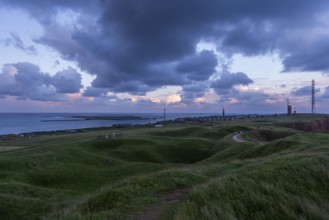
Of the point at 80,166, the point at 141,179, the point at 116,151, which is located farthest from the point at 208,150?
the point at 141,179

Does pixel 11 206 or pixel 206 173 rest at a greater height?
pixel 206 173

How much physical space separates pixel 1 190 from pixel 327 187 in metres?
20.0

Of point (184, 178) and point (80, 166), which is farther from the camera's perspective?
point (80, 166)

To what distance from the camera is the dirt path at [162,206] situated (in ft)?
33.0

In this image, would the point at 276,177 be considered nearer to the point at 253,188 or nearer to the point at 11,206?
the point at 253,188

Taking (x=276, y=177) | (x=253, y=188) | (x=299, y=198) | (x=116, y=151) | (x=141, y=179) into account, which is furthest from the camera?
(x=116, y=151)

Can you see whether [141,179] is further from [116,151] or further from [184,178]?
[116,151]

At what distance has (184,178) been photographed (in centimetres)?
1541

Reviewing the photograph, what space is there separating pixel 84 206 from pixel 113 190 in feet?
5.05

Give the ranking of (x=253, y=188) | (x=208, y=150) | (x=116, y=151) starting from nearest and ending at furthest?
(x=253, y=188) → (x=116, y=151) → (x=208, y=150)

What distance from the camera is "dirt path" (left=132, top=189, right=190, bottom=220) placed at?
33.0 ft

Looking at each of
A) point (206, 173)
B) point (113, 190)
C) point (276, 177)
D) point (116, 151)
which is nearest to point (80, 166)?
point (116, 151)

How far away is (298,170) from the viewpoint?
14648 millimetres

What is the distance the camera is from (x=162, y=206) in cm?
1114
